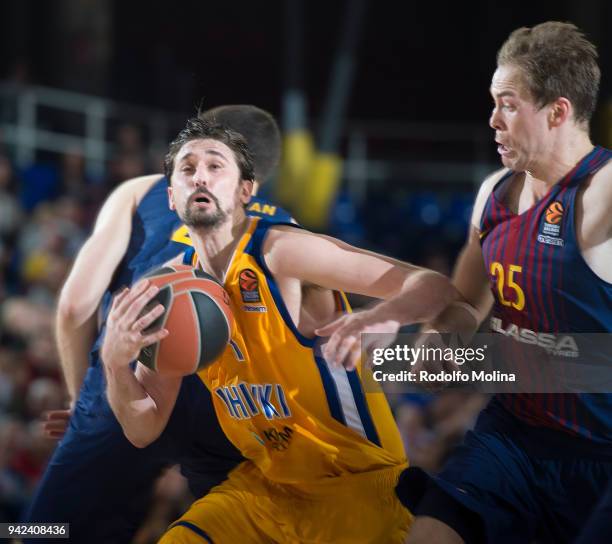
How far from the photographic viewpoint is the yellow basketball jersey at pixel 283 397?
329 cm

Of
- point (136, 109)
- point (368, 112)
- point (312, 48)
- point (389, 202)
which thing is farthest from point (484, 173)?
point (136, 109)

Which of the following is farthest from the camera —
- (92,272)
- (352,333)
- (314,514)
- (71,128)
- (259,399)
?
(71,128)

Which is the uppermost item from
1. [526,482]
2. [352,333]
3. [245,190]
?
[245,190]

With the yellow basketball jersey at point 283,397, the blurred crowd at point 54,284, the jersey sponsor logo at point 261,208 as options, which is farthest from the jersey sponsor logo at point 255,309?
the blurred crowd at point 54,284

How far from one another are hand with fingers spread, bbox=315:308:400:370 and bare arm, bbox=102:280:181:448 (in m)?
0.52

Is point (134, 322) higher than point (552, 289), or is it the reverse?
point (552, 289)

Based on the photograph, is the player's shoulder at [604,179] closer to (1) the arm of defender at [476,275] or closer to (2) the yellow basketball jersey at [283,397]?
(1) the arm of defender at [476,275]

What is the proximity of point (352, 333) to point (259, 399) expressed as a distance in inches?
25.7

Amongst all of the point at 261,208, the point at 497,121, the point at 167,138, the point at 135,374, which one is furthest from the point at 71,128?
the point at 497,121

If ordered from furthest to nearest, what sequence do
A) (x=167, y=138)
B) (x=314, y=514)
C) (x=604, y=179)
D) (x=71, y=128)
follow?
(x=71, y=128)
(x=167, y=138)
(x=314, y=514)
(x=604, y=179)

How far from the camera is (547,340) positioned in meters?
3.16

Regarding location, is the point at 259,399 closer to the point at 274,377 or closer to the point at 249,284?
the point at 274,377

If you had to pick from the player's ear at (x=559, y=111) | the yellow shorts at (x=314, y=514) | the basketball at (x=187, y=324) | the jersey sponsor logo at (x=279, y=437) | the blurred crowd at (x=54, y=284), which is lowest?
the blurred crowd at (x=54, y=284)

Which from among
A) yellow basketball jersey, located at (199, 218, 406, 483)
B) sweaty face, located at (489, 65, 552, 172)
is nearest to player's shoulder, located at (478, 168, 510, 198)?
sweaty face, located at (489, 65, 552, 172)
